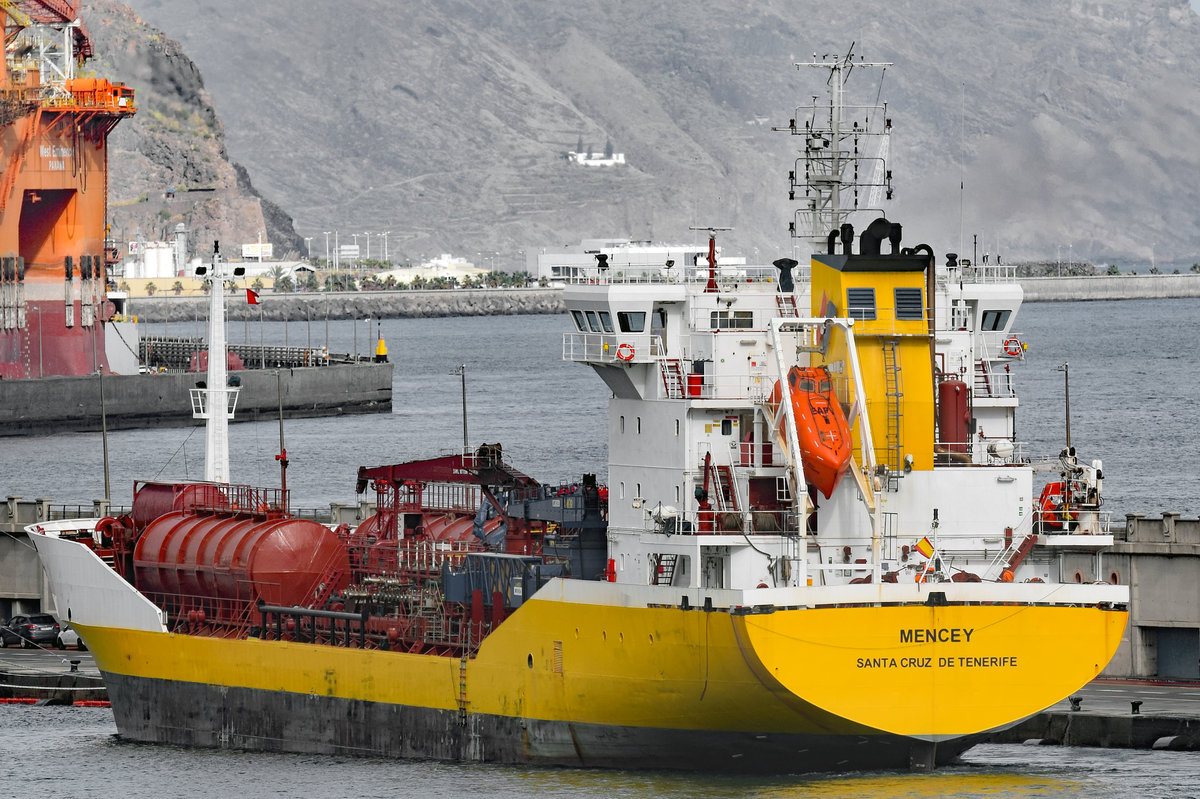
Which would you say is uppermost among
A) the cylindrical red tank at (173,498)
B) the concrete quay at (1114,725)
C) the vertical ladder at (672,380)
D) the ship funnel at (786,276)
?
the ship funnel at (786,276)

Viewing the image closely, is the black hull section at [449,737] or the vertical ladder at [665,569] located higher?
the vertical ladder at [665,569]

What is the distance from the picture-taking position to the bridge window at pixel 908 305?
3775cm

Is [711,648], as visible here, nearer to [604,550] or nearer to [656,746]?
[656,746]

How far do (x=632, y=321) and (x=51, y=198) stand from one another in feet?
289

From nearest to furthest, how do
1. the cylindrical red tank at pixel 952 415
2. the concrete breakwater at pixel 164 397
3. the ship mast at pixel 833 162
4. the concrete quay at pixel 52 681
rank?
the cylindrical red tank at pixel 952 415 < the ship mast at pixel 833 162 < the concrete quay at pixel 52 681 < the concrete breakwater at pixel 164 397

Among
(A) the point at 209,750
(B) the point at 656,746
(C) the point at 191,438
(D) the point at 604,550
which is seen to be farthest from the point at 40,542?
(C) the point at 191,438

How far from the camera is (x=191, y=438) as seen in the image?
119 meters

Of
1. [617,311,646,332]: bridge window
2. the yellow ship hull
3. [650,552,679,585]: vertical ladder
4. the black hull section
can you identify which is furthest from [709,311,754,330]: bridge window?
the black hull section

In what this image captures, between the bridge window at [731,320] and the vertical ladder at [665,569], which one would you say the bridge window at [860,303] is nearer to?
the bridge window at [731,320]

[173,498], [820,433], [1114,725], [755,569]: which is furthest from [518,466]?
[820,433]

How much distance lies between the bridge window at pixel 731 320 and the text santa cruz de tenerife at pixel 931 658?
22.9 ft

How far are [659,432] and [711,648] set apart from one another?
4.86 m

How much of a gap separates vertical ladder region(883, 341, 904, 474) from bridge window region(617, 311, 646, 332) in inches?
178

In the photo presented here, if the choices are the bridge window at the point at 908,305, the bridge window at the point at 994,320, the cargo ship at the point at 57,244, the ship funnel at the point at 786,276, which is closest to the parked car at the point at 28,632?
the ship funnel at the point at 786,276
